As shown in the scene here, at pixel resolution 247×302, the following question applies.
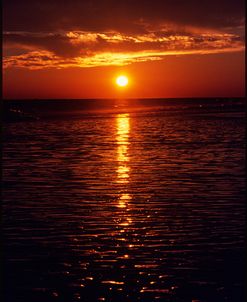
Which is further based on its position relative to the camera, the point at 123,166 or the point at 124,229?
the point at 123,166

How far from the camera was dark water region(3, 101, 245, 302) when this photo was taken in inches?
426

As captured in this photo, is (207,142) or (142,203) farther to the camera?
(207,142)

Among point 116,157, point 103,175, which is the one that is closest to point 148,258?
point 103,175

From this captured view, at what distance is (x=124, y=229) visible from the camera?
14.8 m

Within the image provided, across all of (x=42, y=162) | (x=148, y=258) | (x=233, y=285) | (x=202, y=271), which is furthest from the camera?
(x=42, y=162)

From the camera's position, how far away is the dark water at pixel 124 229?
35.5 feet

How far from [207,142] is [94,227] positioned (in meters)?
23.4

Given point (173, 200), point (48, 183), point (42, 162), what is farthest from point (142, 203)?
point (42, 162)

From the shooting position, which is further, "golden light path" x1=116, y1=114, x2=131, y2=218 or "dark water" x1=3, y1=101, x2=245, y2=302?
"golden light path" x1=116, y1=114, x2=131, y2=218

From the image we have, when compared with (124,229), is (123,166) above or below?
above

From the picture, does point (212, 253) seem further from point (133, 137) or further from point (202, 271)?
point (133, 137)

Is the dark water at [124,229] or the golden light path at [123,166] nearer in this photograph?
the dark water at [124,229]

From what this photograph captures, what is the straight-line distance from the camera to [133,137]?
143 ft

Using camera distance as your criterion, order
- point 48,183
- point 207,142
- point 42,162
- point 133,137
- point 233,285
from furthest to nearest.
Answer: point 133,137 < point 207,142 < point 42,162 < point 48,183 < point 233,285
